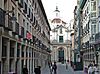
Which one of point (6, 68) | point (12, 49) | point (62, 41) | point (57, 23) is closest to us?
point (6, 68)

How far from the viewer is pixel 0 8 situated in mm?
18312

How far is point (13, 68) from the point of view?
80.8 ft

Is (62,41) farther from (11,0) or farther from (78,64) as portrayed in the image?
(11,0)

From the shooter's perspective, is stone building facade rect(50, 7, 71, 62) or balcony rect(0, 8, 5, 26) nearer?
balcony rect(0, 8, 5, 26)

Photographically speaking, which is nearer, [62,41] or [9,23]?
[9,23]

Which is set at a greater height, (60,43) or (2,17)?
(60,43)

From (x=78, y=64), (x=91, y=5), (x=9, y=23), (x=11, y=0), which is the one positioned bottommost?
(x=78, y=64)

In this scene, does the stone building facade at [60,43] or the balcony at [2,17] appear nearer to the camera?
the balcony at [2,17]

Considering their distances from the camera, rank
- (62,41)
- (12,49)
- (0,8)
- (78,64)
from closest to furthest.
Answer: (0,8) → (12,49) → (78,64) → (62,41)

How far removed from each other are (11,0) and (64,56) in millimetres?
111546

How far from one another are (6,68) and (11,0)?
5.27 m

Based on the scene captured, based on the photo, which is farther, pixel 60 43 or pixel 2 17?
pixel 60 43

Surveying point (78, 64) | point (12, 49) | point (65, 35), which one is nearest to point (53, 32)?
point (65, 35)

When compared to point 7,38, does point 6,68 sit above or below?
below
